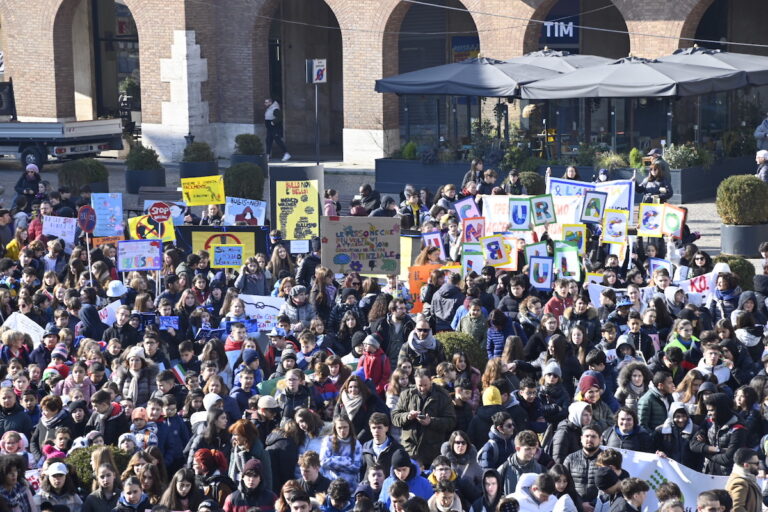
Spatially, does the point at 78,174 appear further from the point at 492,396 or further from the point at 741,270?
the point at 492,396

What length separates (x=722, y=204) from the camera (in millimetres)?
19359

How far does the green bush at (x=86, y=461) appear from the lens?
32.8 ft

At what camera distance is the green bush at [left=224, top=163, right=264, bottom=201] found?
934 inches

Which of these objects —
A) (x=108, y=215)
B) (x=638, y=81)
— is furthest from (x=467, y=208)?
(x=638, y=81)

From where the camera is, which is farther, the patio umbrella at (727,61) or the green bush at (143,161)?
the green bush at (143,161)

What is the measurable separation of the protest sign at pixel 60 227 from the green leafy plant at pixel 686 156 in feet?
37.1

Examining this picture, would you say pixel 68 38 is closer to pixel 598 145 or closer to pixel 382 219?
pixel 598 145

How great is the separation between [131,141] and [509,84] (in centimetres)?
1233

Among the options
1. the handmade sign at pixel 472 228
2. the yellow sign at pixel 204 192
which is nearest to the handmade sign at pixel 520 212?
the handmade sign at pixel 472 228

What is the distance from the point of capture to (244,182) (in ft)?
78.3

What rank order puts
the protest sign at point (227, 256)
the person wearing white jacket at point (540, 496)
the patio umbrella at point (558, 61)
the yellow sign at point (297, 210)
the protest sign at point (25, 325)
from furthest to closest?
1. the patio umbrella at point (558, 61)
2. the yellow sign at point (297, 210)
3. the protest sign at point (227, 256)
4. the protest sign at point (25, 325)
5. the person wearing white jacket at point (540, 496)

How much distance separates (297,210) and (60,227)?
130 inches

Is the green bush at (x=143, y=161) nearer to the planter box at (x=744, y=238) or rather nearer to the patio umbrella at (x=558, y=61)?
the patio umbrella at (x=558, y=61)

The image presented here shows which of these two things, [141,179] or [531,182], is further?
[141,179]
